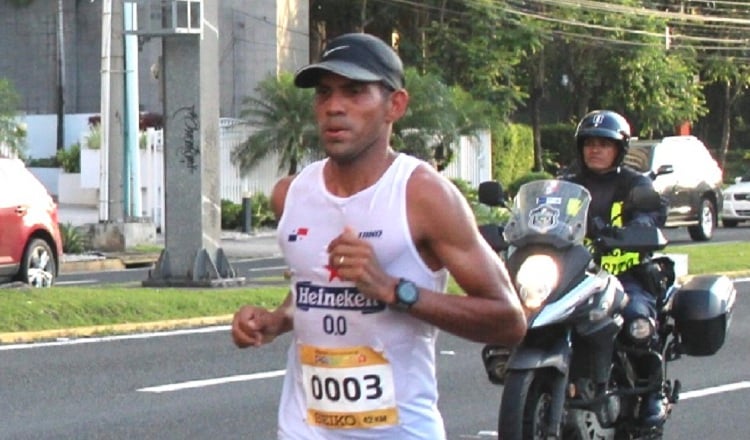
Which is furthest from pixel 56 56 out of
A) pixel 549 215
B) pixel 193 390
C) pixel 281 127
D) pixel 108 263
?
pixel 549 215

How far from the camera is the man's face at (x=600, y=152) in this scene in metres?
8.69

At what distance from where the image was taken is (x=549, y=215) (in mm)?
8078

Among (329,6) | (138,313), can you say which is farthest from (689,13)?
(138,313)

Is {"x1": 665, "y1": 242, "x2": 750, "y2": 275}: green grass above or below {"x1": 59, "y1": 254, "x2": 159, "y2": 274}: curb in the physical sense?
above

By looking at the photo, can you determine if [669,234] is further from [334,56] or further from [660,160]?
[334,56]

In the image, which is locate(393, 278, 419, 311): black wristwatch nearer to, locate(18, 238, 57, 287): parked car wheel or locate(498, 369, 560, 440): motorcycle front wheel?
locate(498, 369, 560, 440): motorcycle front wheel

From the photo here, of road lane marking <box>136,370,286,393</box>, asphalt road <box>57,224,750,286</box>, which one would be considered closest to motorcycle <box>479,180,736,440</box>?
road lane marking <box>136,370,286,393</box>

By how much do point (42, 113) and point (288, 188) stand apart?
50.7m

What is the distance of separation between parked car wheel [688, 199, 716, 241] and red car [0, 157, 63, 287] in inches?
581

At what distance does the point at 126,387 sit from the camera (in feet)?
37.9

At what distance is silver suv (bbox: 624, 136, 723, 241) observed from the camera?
30.0 meters

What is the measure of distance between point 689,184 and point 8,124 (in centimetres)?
1632

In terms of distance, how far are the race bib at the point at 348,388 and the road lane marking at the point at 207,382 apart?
698cm

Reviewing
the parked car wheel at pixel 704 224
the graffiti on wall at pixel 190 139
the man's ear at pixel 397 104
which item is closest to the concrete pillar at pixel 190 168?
the graffiti on wall at pixel 190 139
